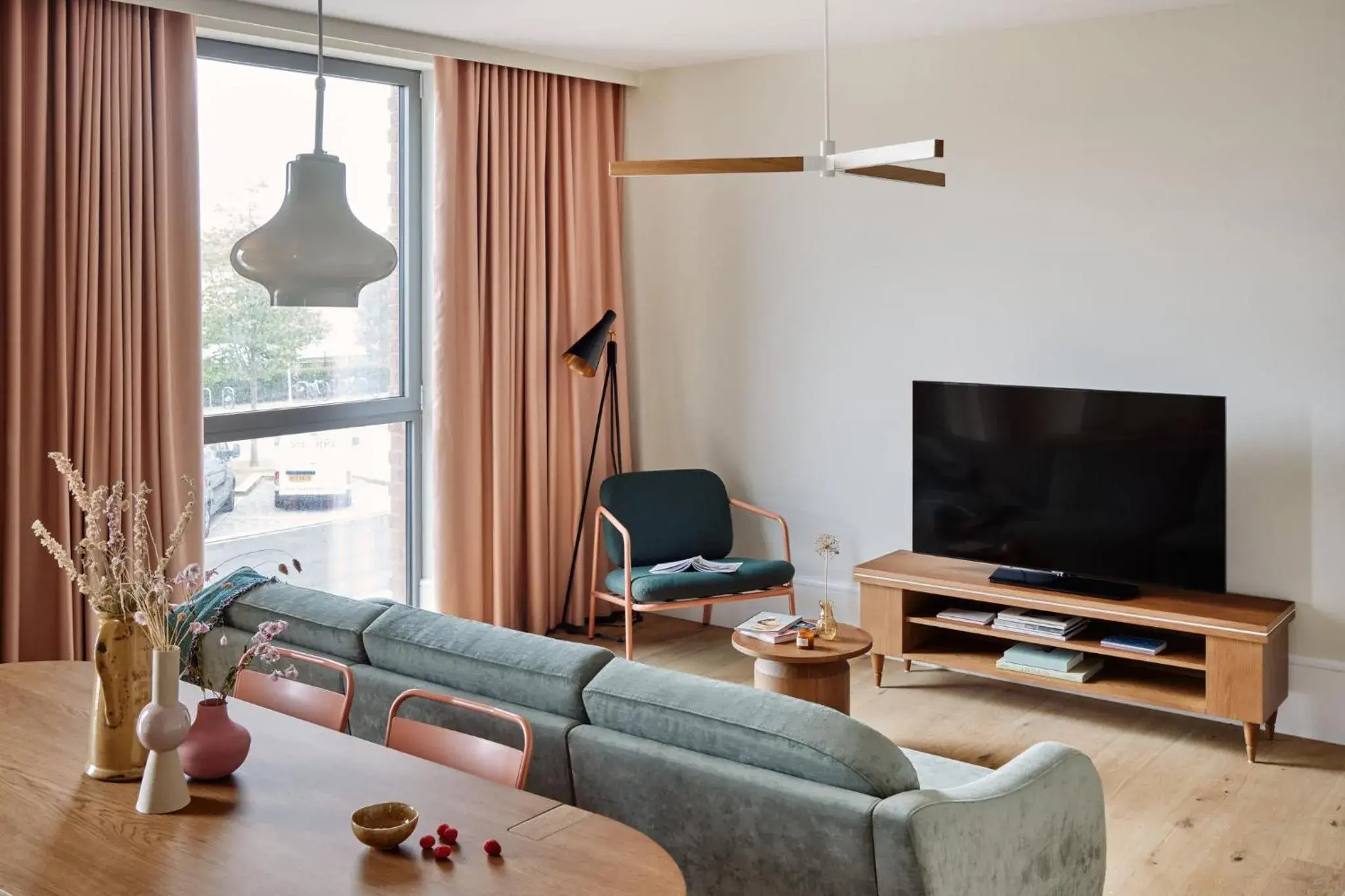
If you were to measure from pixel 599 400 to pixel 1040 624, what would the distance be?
8.08ft

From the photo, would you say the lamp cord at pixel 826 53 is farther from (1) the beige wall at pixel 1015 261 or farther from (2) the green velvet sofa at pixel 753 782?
(2) the green velvet sofa at pixel 753 782

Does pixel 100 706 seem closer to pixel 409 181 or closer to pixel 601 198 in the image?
pixel 409 181

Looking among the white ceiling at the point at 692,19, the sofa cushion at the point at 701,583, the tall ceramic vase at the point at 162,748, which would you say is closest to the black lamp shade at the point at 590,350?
the sofa cushion at the point at 701,583

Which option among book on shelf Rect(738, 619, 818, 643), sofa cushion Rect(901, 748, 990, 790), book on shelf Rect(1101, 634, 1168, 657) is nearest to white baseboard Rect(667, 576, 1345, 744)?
book on shelf Rect(1101, 634, 1168, 657)

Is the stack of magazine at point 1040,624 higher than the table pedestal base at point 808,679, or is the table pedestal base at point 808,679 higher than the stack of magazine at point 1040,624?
the stack of magazine at point 1040,624

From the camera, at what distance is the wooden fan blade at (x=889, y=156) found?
9.90 ft

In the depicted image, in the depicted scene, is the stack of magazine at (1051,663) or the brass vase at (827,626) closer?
the brass vase at (827,626)

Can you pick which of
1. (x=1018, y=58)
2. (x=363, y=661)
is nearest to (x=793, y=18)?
(x=1018, y=58)

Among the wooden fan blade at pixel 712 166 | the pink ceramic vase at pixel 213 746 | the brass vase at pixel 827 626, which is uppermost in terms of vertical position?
the wooden fan blade at pixel 712 166

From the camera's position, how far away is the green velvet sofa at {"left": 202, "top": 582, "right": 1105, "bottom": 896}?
2.30 m

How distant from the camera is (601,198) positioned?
627cm

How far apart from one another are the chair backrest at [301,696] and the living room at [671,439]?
0.01 m

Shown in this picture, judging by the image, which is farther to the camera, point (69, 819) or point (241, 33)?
point (241, 33)

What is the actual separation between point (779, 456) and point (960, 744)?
1.83 metres
